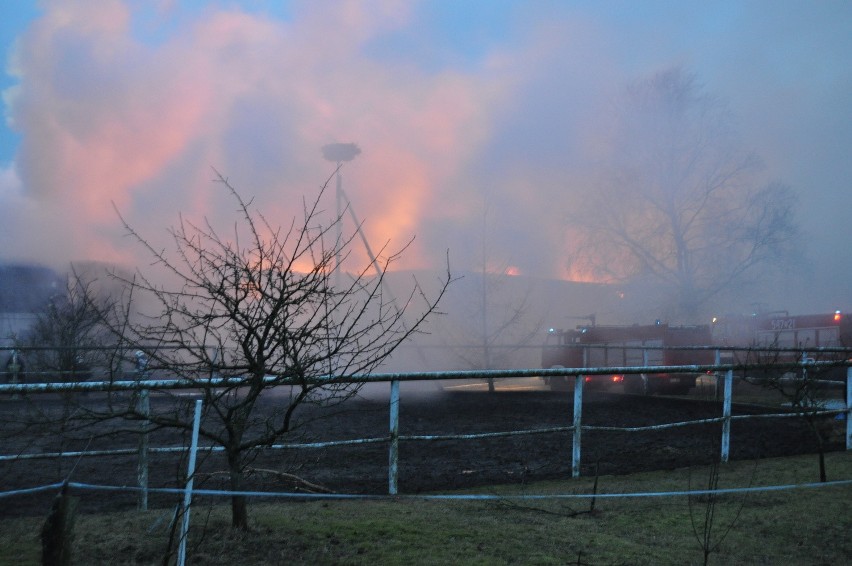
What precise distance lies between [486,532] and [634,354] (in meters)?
16.2

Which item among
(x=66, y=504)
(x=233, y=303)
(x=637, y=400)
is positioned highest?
(x=233, y=303)

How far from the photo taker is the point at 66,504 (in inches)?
121

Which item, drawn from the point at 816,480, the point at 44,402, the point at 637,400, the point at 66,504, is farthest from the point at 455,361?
the point at 66,504

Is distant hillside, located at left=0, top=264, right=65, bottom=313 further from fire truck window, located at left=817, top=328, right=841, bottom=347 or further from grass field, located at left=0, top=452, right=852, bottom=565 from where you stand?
fire truck window, located at left=817, top=328, right=841, bottom=347

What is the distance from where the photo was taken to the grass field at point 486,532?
175 inches

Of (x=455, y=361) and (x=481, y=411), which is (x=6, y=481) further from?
(x=455, y=361)

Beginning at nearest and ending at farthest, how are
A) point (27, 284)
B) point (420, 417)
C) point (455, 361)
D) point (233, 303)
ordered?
1. point (233, 303)
2. point (420, 417)
3. point (455, 361)
4. point (27, 284)

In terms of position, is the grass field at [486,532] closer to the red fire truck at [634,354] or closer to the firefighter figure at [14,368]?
the firefighter figure at [14,368]

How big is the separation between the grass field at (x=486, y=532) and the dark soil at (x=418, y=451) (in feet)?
1.32

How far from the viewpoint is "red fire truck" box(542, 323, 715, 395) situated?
733 inches

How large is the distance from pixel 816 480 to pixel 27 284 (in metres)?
26.1

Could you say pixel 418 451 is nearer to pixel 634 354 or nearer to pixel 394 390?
pixel 394 390

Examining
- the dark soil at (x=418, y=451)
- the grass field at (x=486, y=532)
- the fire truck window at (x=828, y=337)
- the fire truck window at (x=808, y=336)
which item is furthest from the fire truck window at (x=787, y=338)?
the grass field at (x=486, y=532)

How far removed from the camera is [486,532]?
5.06 meters
